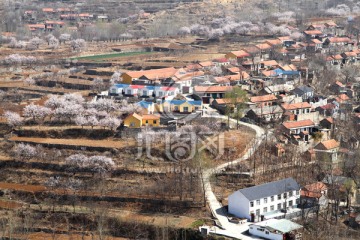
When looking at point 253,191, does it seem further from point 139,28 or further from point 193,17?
point 193,17

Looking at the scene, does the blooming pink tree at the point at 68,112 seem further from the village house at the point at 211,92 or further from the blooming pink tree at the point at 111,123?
the village house at the point at 211,92

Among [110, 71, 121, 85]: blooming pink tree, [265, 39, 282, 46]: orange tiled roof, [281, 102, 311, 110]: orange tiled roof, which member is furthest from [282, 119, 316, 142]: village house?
[265, 39, 282, 46]: orange tiled roof

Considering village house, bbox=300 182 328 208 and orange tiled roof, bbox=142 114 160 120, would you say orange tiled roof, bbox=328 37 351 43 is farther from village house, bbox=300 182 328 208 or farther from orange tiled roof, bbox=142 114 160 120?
village house, bbox=300 182 328 208

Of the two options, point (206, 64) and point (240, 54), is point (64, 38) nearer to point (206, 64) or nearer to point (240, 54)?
point (240, 54)

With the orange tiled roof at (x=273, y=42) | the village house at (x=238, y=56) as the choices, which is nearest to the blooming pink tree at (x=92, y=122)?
the village house at (x=238, y=56)

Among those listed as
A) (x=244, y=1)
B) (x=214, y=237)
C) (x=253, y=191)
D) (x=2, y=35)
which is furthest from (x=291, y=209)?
(x=244, y=1)

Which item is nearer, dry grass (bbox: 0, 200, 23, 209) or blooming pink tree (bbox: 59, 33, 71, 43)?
dry grass (bbox: 0, 200, 23, 209)

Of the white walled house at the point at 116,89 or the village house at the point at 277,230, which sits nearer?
the village house at the point at 277,230
